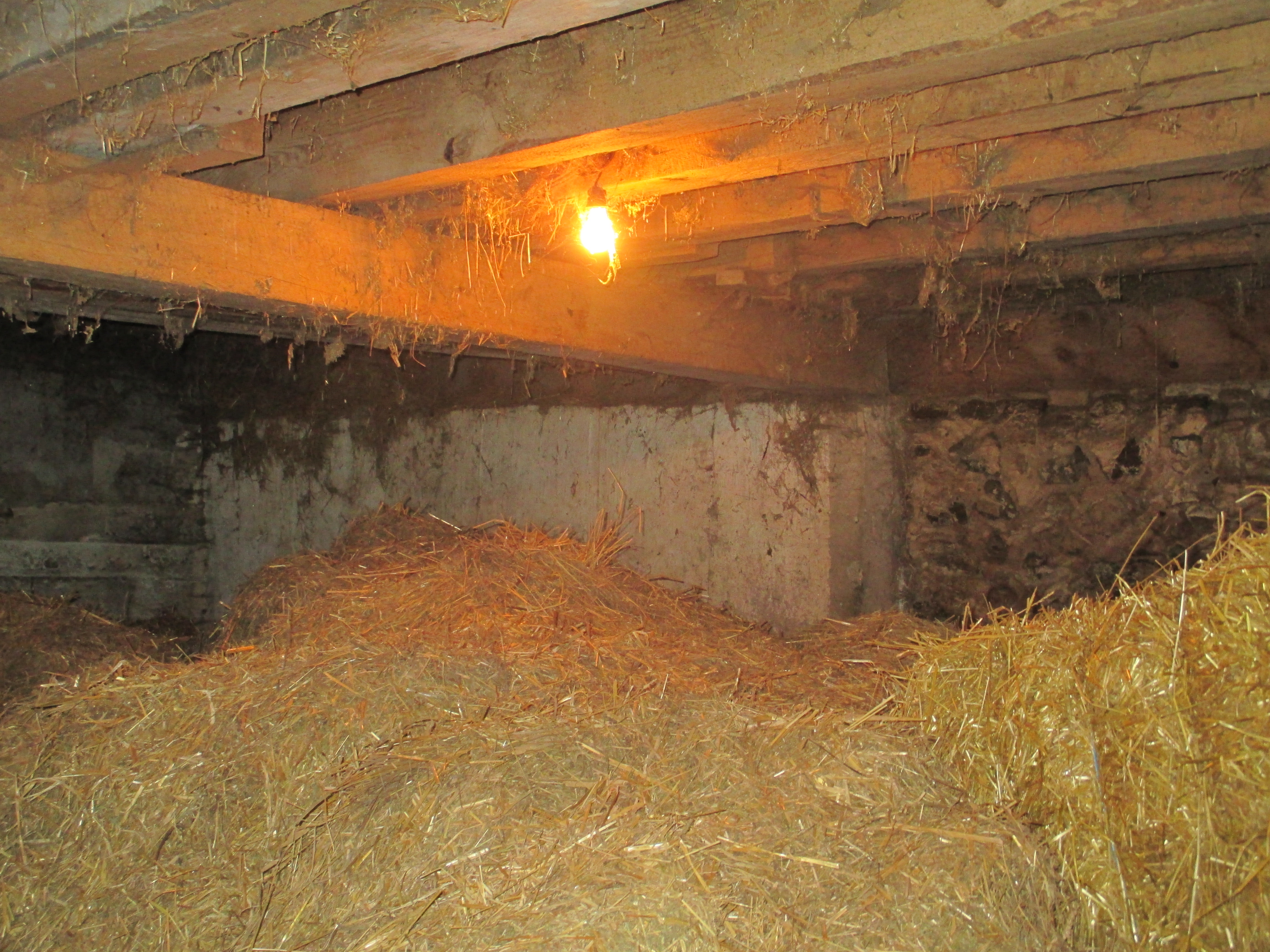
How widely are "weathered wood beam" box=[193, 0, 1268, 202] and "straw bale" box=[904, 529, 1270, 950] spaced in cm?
105

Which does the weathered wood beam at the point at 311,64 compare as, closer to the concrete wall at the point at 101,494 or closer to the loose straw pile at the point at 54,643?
the loose straw pile at the point at 54,643

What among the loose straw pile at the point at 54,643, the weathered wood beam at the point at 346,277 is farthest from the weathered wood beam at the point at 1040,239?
the loose straw pile at the point at 54,643


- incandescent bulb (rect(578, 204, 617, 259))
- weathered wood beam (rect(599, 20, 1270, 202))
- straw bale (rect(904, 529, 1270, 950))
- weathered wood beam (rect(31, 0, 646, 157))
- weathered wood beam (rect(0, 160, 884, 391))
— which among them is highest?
weathered wood beam (rect(599, 20, 1270, 202))

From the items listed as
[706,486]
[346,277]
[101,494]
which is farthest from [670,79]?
[101,494]

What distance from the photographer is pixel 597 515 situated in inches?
213

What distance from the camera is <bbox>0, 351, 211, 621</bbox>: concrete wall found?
20.9 feet

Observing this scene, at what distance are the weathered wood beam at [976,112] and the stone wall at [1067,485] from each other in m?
2.19

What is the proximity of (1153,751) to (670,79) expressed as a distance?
1.67 metres

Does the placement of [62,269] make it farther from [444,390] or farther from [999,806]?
[444,390]

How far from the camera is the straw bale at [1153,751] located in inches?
69.4

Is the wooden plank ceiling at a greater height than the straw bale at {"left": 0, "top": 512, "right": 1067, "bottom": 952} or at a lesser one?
greater

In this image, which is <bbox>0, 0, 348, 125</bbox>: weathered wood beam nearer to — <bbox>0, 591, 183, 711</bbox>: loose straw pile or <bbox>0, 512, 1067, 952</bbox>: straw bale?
<bbox>0, 512, 1067, 952</bbox>: straw bale

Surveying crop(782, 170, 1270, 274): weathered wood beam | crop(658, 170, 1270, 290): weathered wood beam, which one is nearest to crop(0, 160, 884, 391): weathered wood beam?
crop(658, 170, 1270, 290): weathered wood beam

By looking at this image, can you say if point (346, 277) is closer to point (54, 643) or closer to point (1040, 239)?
point (1040, 239)
